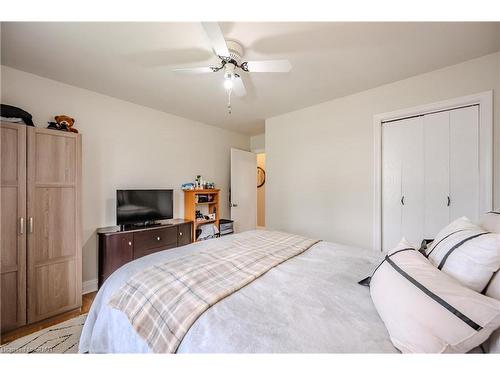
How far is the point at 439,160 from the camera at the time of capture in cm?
211

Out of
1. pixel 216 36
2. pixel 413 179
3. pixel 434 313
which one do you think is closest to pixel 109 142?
pixel 216 36

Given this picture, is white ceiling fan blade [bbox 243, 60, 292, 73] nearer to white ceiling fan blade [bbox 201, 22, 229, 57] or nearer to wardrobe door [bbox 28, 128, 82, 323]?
white ceiling fan blade [bbox 201, 22, 229, 57]

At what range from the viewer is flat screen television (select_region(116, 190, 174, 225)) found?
2.52 metres

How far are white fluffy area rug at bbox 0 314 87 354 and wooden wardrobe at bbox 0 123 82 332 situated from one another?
9.3 inches

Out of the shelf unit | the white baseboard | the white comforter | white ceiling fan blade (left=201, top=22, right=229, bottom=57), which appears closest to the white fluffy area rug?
the white comforter

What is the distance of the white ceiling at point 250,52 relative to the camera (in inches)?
58.9

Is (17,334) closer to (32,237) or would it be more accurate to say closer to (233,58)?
(32,237)

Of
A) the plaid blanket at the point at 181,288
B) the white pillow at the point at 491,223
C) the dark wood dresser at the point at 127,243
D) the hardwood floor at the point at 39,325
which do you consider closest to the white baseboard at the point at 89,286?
the dark wood dresser at the point at 127,243

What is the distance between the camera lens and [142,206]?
270cm

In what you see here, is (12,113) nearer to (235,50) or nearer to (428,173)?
(235,50)

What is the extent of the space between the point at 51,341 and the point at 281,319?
1.93 meters

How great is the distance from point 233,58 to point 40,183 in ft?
6.70
